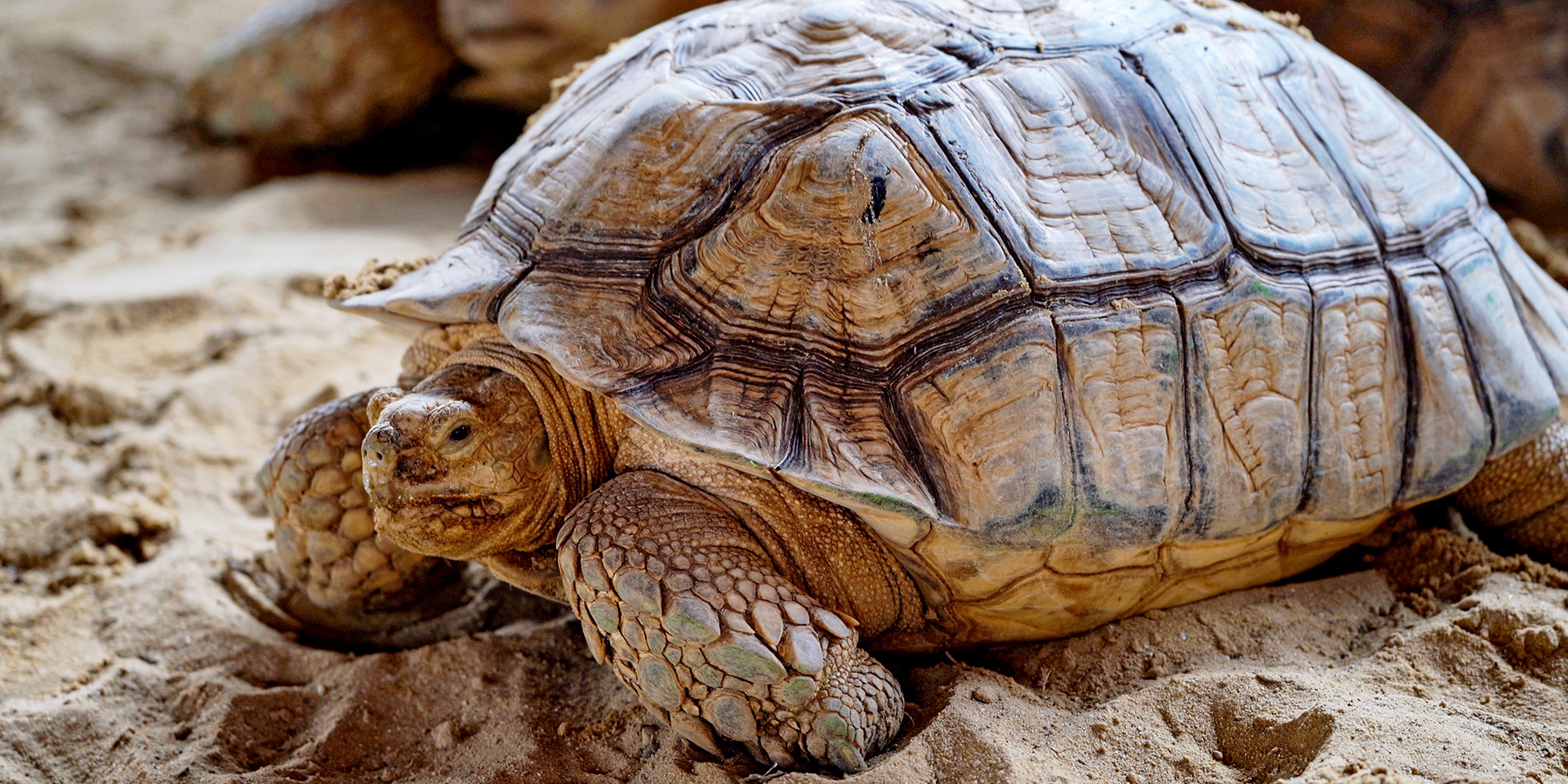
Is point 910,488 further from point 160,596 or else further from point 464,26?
point 464,26

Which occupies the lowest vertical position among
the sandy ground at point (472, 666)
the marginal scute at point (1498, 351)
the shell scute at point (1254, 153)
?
the sandy ground at point (472, 666)

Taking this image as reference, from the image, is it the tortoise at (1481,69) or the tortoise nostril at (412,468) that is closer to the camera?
the tortoise nostril at (412,468)

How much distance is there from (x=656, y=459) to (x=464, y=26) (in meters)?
3.63

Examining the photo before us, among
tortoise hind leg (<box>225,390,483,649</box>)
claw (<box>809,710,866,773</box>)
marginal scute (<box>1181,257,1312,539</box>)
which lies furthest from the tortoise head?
marginal scute (<box>1181,257,1312,539</box>)

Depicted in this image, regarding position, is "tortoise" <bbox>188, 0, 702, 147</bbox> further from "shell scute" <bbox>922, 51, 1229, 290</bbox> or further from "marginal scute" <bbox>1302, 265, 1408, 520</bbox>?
"marginal scute" <bbox>1302, 265, 1408, 520</bbox>

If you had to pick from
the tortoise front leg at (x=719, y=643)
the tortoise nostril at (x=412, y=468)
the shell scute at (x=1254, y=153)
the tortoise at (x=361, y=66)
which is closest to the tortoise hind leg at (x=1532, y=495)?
the shell scute at (x=1254, y=153)

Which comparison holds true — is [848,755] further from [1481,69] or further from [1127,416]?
[1481,69]

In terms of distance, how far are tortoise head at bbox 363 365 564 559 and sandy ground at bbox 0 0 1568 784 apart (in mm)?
419

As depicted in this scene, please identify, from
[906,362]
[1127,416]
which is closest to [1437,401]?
[1127,416]

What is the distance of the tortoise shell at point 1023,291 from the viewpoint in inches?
84.7

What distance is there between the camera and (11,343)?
394 cm

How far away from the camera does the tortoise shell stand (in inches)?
84.7

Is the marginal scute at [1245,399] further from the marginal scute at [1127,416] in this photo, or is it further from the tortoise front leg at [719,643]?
the tortoise front leg at [719,643]

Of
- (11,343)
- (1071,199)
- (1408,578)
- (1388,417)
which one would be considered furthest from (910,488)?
(11,343)
